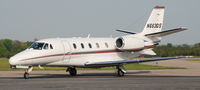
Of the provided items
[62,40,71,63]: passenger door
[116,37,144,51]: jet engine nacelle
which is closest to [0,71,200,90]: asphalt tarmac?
[62,40,71,63]: passenger door

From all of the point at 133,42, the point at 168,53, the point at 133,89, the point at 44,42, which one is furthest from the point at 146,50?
the point at 168,53

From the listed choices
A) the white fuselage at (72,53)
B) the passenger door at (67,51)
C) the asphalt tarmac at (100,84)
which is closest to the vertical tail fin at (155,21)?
the white fuselage at (72,53)

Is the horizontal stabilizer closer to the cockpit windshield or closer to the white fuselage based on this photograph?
the white fuselage

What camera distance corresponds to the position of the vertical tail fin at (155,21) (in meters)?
31.2

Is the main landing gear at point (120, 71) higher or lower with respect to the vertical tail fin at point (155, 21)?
lower

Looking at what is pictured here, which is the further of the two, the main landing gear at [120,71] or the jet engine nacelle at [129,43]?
the jet engine nacelle at [129,43]

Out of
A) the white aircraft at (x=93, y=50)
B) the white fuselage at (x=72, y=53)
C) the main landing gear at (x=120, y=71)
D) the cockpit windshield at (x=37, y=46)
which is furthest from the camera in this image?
the main landing gear at (x=120, y=71)

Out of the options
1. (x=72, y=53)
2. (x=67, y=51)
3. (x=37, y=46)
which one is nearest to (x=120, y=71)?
(x=72, y=53)

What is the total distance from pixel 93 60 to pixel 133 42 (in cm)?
320

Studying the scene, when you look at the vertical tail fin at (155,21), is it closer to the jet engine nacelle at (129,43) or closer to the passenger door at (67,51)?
the jet engine nacelle at (129,43)

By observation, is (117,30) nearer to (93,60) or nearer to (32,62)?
(93,60)

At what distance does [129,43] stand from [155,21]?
11.7ft

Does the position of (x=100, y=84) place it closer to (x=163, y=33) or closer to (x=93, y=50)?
(x=93, y=50)

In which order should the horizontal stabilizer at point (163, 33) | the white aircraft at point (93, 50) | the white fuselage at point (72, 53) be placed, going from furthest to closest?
the horizontal stabilizer at point (163, 33) → the white aircraft at point (93, 50) → the white fuselage at point (72, 53)
